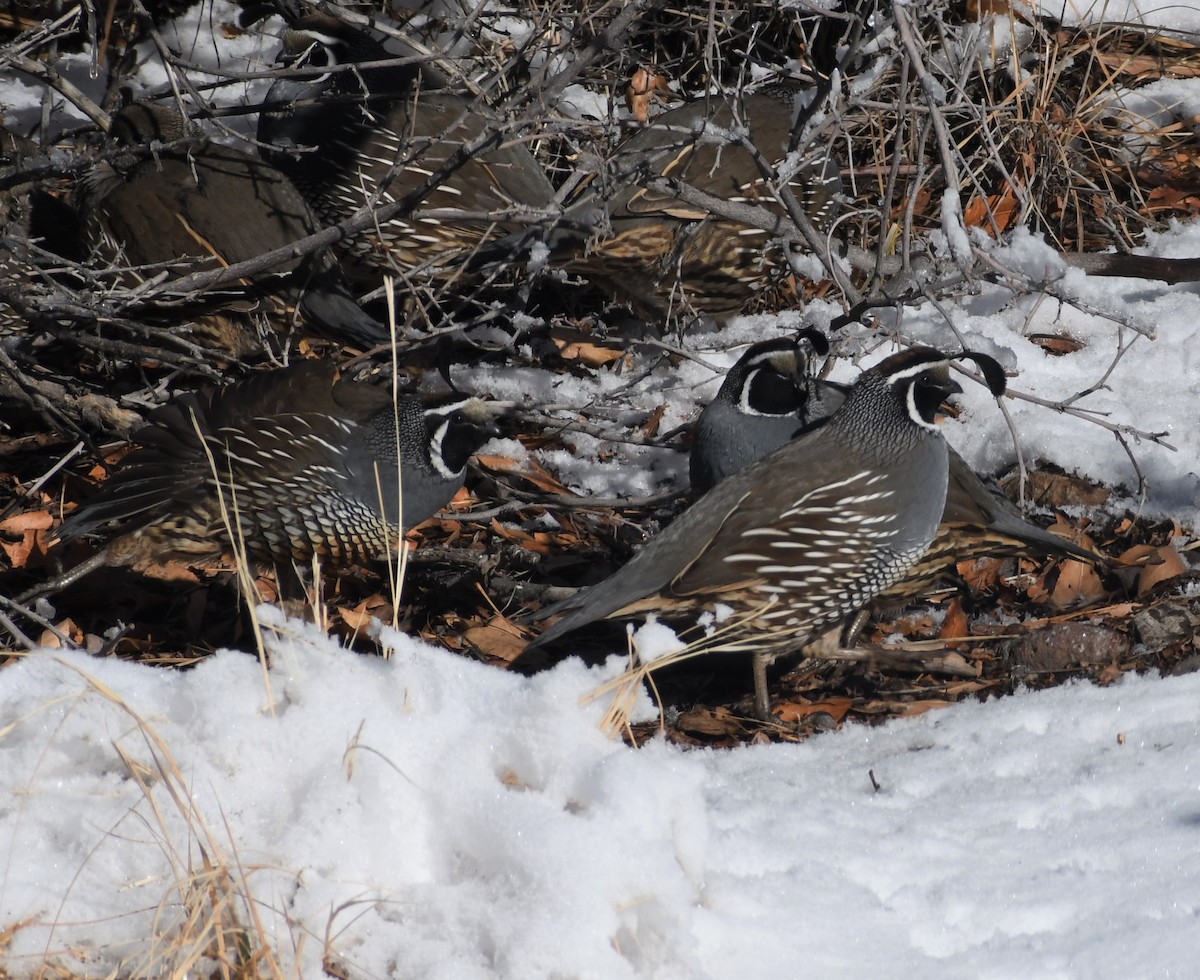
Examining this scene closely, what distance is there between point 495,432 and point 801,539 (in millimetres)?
1085

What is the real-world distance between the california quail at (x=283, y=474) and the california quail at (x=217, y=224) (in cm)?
65

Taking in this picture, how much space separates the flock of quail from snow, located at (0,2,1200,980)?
90 centimetres

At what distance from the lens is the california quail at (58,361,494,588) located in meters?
4.13

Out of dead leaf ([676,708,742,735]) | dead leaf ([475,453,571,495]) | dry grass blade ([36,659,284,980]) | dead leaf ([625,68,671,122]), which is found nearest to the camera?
dry grass blade ([36,659,284,980])

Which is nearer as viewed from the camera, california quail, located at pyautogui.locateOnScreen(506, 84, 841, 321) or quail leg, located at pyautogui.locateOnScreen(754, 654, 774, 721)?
quail leg, located at pyautogui.locateOnScreen(754, 654, 774, 721)

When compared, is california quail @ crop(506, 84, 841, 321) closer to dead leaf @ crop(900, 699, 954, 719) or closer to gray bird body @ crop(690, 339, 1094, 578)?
gray bird body @ crop(690, 339, 1094, 578)

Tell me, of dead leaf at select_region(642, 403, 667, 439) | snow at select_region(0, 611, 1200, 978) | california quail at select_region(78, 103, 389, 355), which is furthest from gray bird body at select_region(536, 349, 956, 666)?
california quail at select_region(78, 103, 389, 355)

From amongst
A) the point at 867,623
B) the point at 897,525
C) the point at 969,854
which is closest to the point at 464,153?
the point at 897,525

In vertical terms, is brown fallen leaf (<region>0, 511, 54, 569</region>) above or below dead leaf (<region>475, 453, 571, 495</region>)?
below

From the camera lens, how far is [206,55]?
6578 mm

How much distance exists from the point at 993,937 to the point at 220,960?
138 centimetres

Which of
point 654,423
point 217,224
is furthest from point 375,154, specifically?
point 654,423

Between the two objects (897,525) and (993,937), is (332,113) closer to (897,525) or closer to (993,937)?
(897,525)

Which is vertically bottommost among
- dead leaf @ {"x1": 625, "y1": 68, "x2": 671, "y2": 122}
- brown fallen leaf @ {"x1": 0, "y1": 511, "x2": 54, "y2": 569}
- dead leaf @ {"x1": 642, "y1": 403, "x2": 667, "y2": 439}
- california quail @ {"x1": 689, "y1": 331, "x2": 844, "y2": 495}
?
brown fallen leaf @ {"x1": 0, "y1": 511, "x2": 54, "y2": 569}
